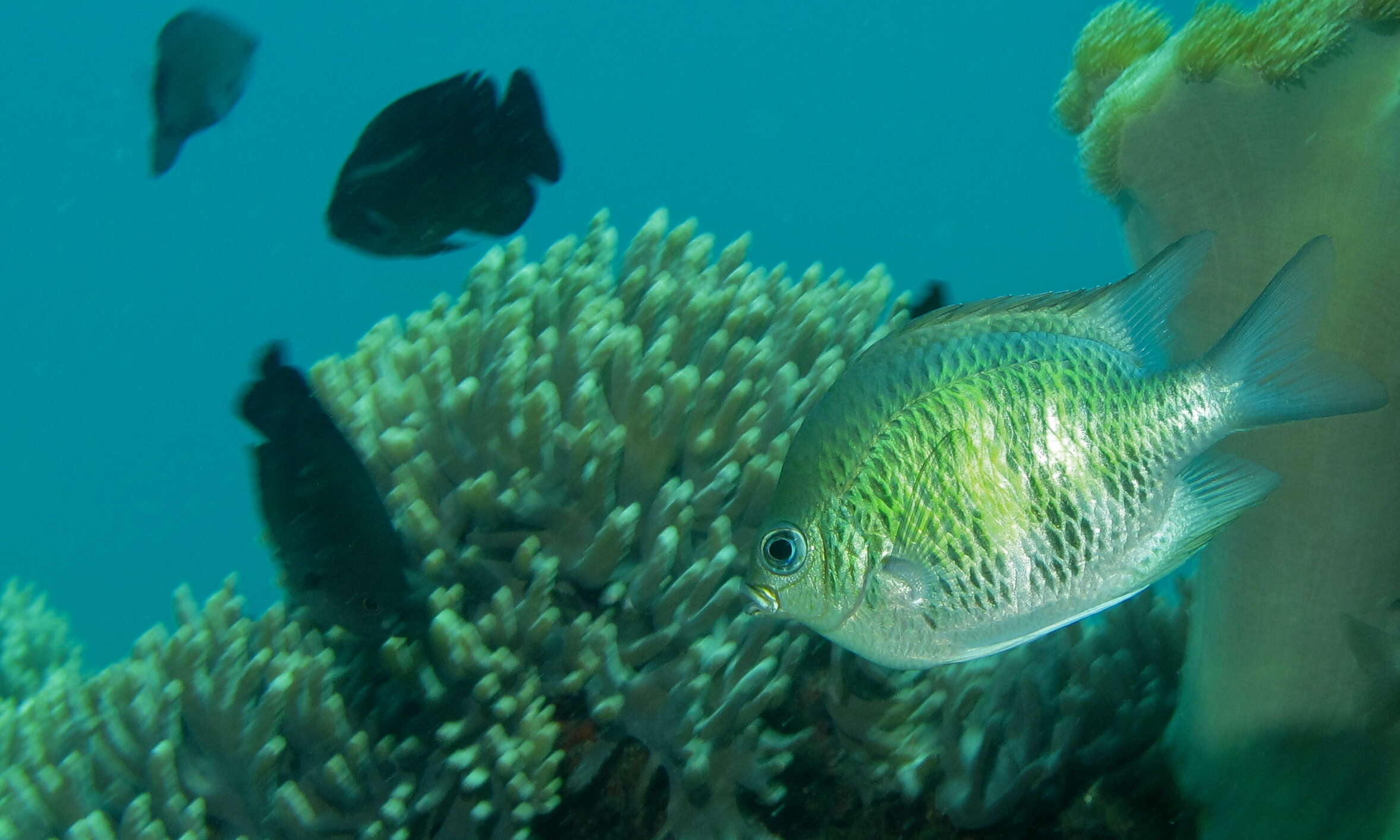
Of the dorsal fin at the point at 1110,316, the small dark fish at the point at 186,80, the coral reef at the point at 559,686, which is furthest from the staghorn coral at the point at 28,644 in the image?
the dorsal fin at the point at 1110,316

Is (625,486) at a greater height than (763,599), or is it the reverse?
(625,486)

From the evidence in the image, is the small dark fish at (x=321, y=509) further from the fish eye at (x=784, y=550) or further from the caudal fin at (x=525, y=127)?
the caudal fin at (x=525, y=127)

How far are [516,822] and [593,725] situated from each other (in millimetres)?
316

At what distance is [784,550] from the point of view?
4.67 feet

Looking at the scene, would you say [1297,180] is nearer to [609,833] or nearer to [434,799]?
[609,833]

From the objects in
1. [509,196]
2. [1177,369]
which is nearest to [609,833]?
[1177,369]

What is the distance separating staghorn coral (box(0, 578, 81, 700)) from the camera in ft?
17.6

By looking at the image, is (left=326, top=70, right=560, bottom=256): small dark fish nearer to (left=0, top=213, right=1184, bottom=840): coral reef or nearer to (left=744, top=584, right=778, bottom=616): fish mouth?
(left=0, top=213, right=1184, bottom=840): coral reef

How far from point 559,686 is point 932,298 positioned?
194 centimetres

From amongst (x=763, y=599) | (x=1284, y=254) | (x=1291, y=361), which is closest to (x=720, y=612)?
(x=763, y=599)

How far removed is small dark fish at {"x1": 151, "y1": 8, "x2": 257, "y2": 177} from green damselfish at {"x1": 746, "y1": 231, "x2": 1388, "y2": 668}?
4.74 metres

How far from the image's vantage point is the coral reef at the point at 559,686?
218 centimetres

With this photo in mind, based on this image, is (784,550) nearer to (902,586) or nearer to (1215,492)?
(902,586)

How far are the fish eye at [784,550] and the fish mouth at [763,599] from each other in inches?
1.5
